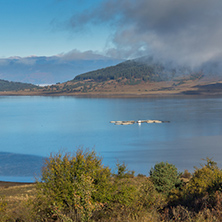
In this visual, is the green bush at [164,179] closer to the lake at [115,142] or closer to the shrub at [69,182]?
the shrub at [69,182]

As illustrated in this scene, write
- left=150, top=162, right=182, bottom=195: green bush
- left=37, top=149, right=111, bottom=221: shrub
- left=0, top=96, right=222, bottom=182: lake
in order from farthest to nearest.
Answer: left=0, top=96, right=222, bottom=182: lake, left=150, top=162, right=182, bottom=195: green bush, left=37, top=149, right=111, bottom=221: shrub

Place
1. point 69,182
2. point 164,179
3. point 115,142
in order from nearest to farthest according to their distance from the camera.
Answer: point 69,182 < point 164,179 < point 115,142

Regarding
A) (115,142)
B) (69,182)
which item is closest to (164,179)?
(69,182)

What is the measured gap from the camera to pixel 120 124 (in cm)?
8731

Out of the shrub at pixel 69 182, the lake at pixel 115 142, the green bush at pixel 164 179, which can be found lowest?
the lake at pixel 115 142

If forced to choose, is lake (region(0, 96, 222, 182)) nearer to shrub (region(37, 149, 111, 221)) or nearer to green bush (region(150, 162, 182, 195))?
green bush (region(150, 162, 182, 195))

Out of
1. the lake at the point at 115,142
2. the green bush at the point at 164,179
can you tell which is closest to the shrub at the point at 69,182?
Answer: the green bush at the point at 164,179

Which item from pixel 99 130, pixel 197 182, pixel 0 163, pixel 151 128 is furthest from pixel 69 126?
pixel 197 182

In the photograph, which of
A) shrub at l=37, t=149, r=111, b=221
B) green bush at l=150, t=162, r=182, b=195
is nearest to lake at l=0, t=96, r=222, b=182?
green bush at l=150, t=162, r=182, b=195

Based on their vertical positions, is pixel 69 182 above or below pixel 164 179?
above

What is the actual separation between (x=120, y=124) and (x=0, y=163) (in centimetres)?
4522

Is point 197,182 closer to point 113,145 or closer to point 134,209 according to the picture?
point 134,209

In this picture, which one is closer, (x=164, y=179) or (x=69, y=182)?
(x=69, y=182)

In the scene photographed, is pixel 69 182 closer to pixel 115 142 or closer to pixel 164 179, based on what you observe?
pixel 164 179
